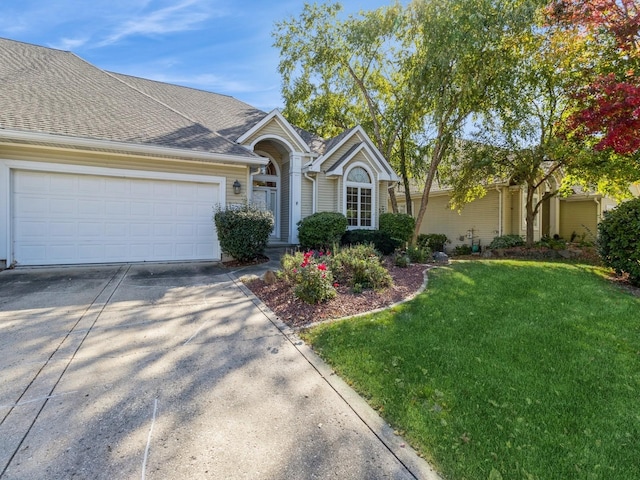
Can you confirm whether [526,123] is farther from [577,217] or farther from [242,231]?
[242,231]

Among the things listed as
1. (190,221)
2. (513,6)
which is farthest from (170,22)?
(513,6)

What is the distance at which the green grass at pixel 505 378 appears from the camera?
2.33 m

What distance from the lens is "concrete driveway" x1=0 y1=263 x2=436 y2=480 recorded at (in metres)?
2.21

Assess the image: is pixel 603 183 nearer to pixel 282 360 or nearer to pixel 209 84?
pixel 282 360

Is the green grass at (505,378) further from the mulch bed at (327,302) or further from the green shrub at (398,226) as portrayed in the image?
the green shrub at (398,226)

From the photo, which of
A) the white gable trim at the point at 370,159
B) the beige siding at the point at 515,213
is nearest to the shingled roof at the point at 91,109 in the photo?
the white gable trim at the point at 370,159

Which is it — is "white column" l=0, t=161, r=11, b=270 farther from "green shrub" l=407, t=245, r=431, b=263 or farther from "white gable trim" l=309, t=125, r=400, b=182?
"green shrub" l=407, t=245, r=431, b=263

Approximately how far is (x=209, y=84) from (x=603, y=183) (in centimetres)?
1690

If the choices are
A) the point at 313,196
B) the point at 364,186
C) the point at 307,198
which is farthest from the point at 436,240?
the point at 307,198

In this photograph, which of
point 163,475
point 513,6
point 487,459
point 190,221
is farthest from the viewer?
point 513,6

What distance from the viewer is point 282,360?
12.2 feet

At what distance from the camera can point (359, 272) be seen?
6676 millimetres

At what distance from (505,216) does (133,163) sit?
623 inches

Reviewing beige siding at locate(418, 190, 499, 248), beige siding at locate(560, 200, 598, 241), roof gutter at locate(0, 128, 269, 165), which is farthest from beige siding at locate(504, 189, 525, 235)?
roof gutter at locate(0, 128, 269, 165)
